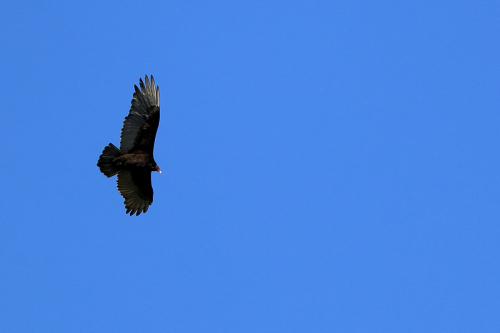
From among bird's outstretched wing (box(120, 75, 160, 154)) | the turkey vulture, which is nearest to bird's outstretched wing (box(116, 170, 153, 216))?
the turkey vulture

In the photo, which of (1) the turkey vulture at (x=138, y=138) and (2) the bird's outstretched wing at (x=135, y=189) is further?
(2) the bird's outstretched wing at (x=135, y=189)

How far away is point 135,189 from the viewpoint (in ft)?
74.8

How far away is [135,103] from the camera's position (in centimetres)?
2095

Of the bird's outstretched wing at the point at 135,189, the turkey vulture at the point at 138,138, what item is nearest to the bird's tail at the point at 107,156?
the turkey vulture at the point at 138,138

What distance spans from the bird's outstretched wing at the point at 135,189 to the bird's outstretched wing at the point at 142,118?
1.36m

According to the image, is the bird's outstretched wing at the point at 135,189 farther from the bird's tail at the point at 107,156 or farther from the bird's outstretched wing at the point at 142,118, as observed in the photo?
the bird's outstretched wing at the point at 142,118

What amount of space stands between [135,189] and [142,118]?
3.03m

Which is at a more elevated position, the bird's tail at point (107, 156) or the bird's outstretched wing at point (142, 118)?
the bird's outstretched wing at point (142, 118)

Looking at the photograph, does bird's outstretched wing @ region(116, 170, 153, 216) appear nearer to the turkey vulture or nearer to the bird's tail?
the turkey vulture

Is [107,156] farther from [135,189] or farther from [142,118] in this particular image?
[135,189]

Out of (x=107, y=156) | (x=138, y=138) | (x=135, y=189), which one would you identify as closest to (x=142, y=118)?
(x=138, y=138)

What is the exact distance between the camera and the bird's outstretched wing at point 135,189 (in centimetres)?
2234

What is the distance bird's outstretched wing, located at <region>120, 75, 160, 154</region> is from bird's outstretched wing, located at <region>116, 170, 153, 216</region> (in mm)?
1355

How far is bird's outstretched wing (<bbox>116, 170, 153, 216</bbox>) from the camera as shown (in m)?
22.3
